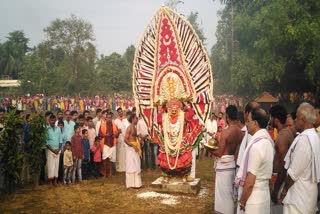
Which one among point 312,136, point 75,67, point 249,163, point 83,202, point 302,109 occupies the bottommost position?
point 83,202

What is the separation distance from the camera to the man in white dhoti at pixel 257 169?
13.0ft

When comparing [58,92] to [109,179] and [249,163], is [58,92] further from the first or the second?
[249,163]

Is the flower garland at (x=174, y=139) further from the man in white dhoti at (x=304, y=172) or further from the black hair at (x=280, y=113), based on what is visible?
the man in white dhoti at (x=304, y=172)

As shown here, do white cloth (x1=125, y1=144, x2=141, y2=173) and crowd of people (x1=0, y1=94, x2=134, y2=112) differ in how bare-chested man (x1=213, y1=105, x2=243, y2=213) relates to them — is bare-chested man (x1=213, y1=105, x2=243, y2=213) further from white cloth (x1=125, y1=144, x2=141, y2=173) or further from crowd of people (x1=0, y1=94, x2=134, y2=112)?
crowd of people (x1=0, y1=94, x2=134, y2=112)

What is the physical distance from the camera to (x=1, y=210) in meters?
7.14

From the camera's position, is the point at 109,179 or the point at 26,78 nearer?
the point at 109,179

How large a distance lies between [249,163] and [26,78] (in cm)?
3547

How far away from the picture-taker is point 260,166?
3.99m

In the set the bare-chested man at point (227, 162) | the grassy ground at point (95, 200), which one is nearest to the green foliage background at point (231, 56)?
the grassy ground at point (95, 200)

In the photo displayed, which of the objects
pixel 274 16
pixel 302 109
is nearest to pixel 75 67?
pixel 274 16

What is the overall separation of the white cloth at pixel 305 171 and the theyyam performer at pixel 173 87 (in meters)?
4.30

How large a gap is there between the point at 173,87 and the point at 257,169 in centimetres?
489

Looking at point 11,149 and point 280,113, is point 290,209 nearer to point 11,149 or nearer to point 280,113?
point 280,113

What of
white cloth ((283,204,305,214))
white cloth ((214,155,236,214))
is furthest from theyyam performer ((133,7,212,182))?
white cloth ((283,204,305,214))
